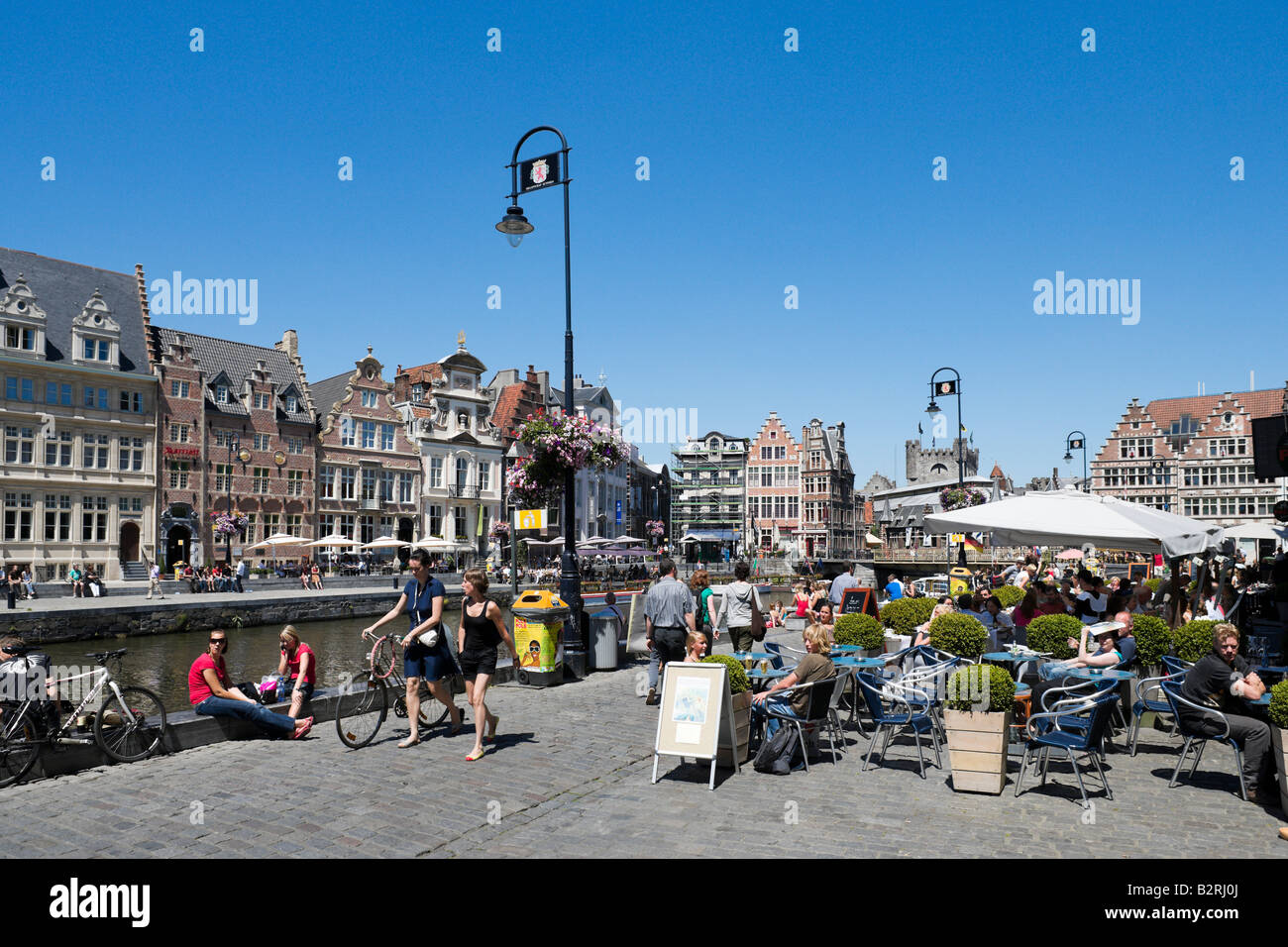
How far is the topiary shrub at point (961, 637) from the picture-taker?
10.2 m

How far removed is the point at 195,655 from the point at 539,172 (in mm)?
18586

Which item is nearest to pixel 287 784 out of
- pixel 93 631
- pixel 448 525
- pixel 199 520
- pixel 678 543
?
pixel 93 631

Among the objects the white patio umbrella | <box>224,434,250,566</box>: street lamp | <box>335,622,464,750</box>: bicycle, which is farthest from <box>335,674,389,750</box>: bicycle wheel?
<box>224,434,250,566</box>: street lamp

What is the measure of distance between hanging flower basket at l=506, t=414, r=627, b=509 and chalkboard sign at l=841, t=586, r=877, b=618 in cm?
546

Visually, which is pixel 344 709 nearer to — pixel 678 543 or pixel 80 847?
pixel 80 847

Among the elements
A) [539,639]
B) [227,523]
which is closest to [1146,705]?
[539,639]

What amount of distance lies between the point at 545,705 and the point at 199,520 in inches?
1724

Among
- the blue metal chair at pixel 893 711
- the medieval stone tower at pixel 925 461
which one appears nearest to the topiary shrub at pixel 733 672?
the blue metal chair at pixel 893 711

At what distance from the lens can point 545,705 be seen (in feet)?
37.8

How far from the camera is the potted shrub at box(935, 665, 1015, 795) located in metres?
7.21

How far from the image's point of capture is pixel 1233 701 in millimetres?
7531

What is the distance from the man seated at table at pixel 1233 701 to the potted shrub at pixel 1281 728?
0.41 metres

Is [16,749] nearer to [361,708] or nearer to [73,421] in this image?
[361,708]

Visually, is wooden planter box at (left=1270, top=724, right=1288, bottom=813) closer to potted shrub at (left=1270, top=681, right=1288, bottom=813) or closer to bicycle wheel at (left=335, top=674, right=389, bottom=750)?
potted shrub at (left=1270, top=681, right=1288, bottom=813)
